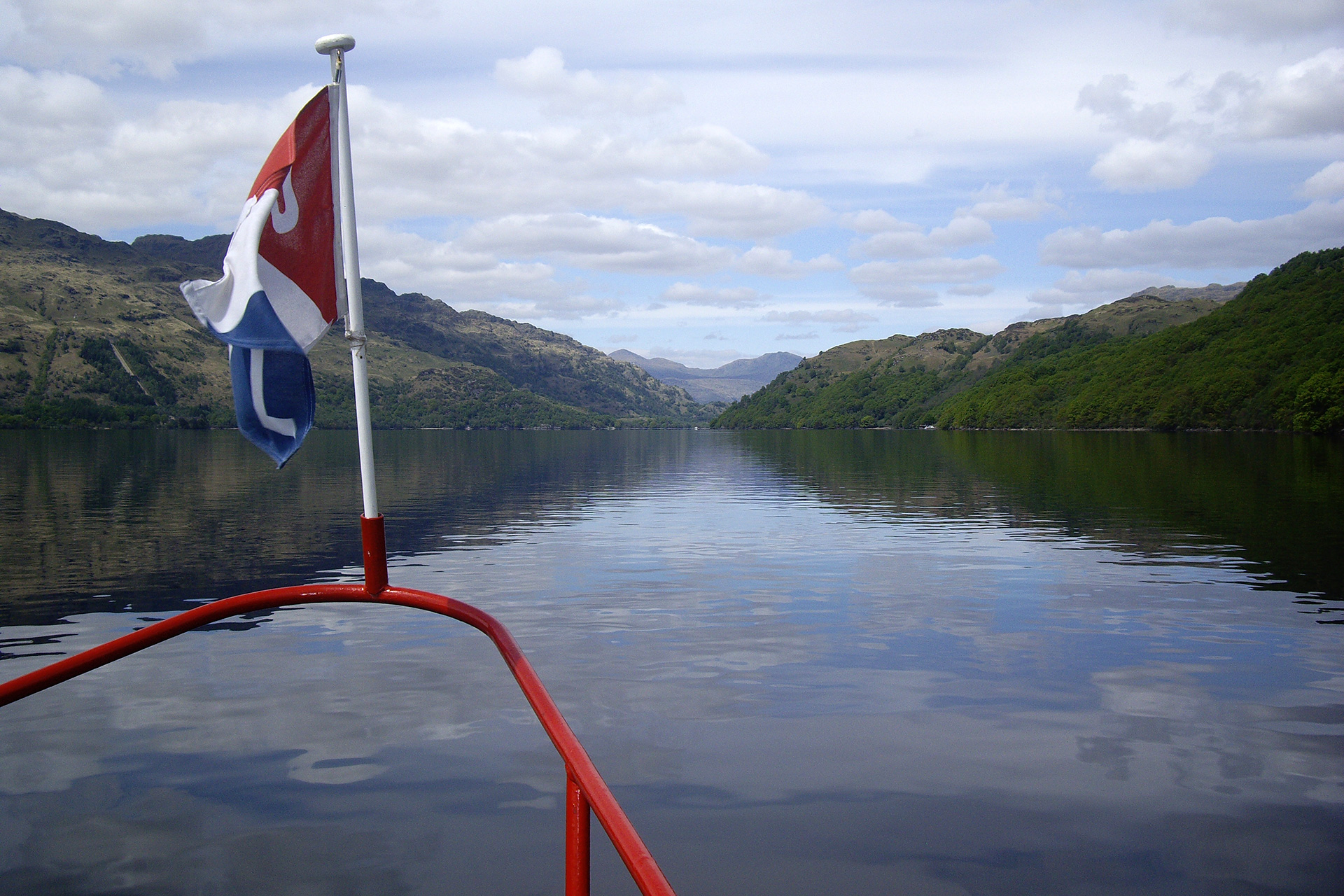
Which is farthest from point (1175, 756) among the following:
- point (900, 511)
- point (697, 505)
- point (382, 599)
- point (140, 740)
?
point (697, 505)

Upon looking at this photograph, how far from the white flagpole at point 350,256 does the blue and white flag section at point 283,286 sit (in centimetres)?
10

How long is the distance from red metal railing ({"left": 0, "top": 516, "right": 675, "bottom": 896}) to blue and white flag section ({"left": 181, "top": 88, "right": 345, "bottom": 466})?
1231 mm

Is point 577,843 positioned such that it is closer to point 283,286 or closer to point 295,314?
point 295,314

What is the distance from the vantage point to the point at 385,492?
2443 inches

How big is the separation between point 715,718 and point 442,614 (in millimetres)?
8083

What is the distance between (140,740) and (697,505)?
40.2m

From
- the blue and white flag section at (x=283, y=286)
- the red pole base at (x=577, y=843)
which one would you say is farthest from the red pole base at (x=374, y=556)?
the red pole base at (x=577, y=843)

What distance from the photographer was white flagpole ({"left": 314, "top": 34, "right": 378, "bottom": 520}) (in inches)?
292

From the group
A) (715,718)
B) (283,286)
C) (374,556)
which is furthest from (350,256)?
(715,718)

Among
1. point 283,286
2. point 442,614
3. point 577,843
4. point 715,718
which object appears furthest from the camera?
point 715,718

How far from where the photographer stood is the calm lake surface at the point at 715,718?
1024 centimetres

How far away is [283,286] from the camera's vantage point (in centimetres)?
733

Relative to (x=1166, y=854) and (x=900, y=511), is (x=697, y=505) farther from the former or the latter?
(x=1166, y=854)

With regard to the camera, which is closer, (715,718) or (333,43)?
(333,43)
